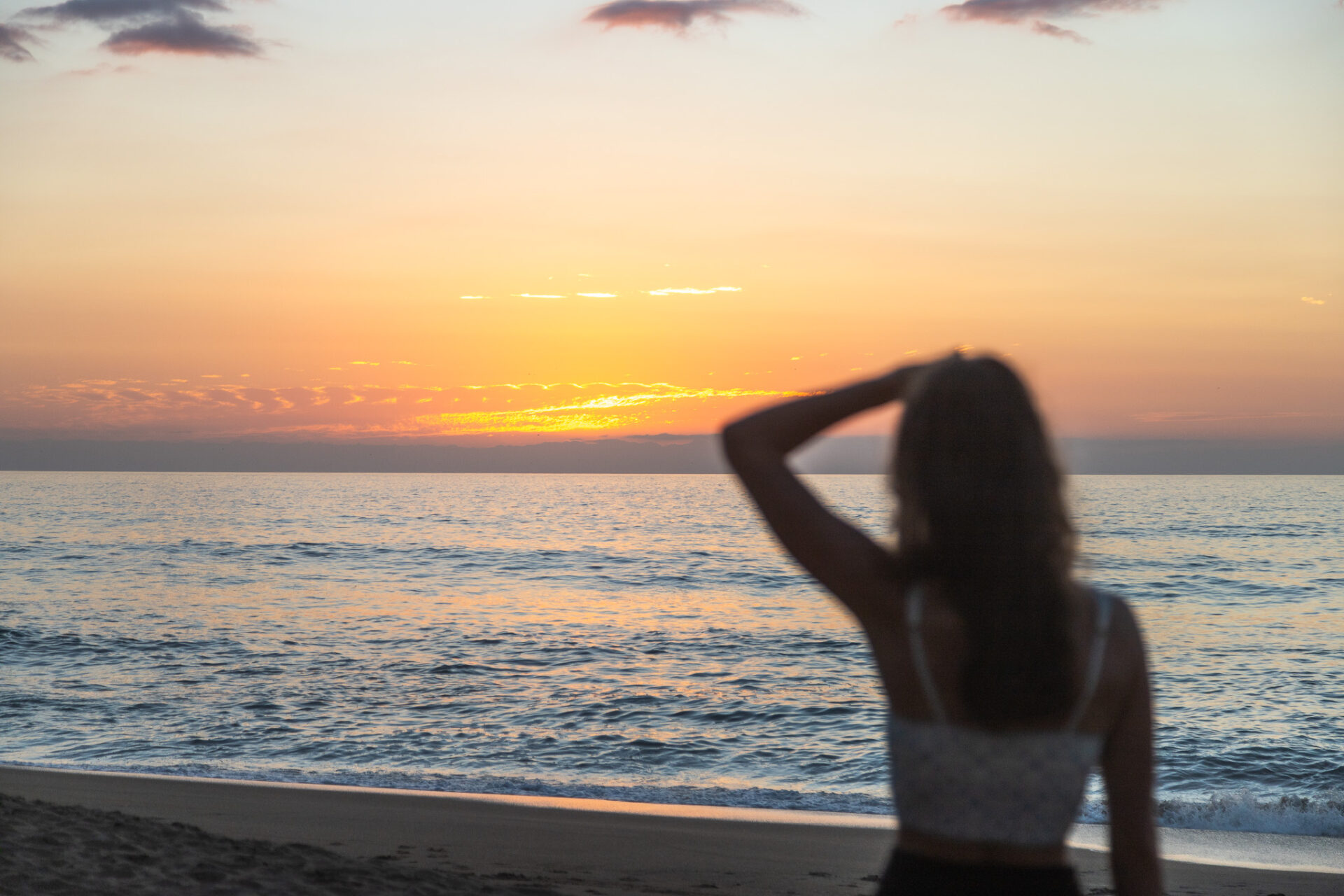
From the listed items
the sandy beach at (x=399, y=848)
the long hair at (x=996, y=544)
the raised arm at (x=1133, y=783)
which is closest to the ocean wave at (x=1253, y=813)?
the sandy beach at (x=399, y=848)

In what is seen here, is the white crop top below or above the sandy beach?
above

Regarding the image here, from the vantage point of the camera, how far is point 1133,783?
1517 mm

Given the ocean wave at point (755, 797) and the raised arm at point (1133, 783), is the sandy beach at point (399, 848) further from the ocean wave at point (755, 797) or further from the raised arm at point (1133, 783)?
the raised arm at point (1133, 783)

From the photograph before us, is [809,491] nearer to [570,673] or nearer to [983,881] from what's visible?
[983,881]

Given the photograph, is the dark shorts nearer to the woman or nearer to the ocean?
the woman

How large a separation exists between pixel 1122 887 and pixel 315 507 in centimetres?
8548

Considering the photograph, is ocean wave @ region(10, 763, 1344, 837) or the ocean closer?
ocean wave @ region(10, 763, 1344, 837)

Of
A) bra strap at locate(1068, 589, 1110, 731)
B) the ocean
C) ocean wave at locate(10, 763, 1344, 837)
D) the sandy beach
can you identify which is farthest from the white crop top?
ocean wave at locate(10, 763, 1344, 837)

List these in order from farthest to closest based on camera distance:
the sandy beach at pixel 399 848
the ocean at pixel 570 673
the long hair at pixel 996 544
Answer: the ocean at pixel 570 673, the sandy beach at pixel 399 848, the long hair at pixel 996 544

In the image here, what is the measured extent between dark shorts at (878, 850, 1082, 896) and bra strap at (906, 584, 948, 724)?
23 cm

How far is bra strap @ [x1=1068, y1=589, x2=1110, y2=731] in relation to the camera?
144 centimetres

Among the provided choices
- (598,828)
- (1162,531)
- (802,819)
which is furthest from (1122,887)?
(1162,531)

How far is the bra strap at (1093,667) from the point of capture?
4.74 ft

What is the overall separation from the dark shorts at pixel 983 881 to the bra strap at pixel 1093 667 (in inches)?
9.3
